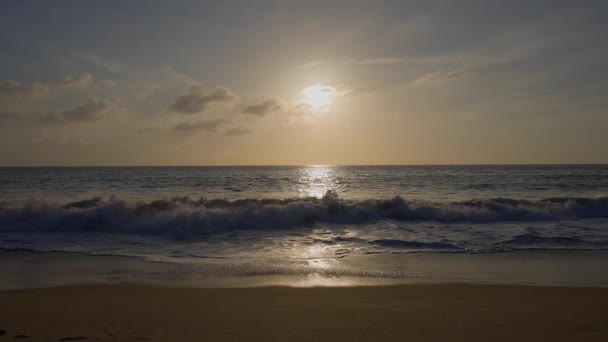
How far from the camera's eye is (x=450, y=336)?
4754 mm

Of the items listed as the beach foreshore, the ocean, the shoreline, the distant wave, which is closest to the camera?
the beach foreshore

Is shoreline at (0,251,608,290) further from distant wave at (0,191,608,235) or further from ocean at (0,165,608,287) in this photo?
distant wave at (0,191,608,235)

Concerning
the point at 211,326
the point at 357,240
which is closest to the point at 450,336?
the point at 211,326

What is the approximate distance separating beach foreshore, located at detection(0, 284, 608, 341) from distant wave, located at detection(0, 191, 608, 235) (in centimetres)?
837

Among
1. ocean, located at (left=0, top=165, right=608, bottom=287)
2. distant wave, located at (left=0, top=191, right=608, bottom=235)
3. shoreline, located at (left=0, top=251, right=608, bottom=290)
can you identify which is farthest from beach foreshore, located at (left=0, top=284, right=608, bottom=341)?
distant wave, located at (left=0, top=191, right=608, bottom=235)

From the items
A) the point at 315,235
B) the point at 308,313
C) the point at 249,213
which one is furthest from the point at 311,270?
the point at 249,213

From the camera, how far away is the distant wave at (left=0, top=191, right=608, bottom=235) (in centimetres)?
1528

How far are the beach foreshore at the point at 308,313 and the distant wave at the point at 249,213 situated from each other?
8.37m

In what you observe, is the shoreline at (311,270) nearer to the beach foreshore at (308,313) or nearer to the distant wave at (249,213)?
the beach foreshore at (308,313)

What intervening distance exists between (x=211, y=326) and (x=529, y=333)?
12.8 feet

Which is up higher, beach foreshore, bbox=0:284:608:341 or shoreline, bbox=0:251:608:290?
beach foreshore, bbox=0:284:608:341

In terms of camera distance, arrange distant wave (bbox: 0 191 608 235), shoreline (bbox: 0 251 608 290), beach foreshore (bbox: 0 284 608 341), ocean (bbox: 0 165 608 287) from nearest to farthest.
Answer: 1. beach foreshore (bbox: 0 284 608 341)
2. shoreline (bbox: 0 251 608 290)
3. ocean (bbox: 0 165 608 287)
4. distant wave (bbox: 0 191 608 235)

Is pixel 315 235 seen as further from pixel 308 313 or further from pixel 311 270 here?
pixel 308 313

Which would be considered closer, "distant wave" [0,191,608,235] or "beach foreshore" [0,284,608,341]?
"beach foreshore" [0,284,608,341]
